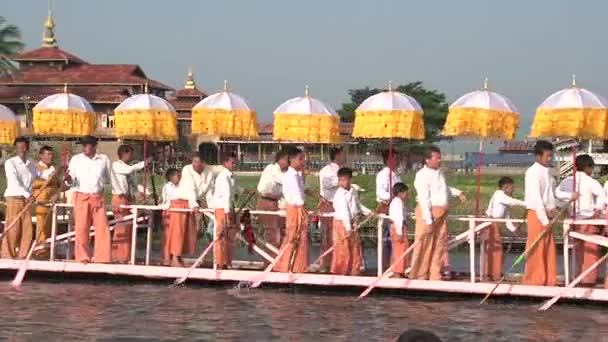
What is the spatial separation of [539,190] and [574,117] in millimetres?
935

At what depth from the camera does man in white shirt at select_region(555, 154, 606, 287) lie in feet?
43.6

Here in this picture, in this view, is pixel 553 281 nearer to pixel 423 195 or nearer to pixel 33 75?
pixel 423 195

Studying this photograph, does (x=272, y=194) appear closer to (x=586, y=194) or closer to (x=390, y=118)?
(x=390, y=118)

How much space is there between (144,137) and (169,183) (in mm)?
696

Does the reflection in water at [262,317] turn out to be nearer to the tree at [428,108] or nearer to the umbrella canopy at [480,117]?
the umbrella canopy at [480,117]

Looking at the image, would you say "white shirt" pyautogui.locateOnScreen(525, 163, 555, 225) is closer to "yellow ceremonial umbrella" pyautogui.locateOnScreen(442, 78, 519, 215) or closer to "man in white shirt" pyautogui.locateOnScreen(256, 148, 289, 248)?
"yellow ceremonial umbrella" pyautogui.locateOnScreen(442, 78, 519, 215)

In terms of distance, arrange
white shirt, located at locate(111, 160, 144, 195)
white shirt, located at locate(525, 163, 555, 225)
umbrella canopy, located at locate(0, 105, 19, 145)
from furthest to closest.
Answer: umbrella canopy, located at locate(0, 105, 19, 145) → white shirt, located at locate(111, 160, 144, 195) → white shirt, located at locate(525, 163, 555, 225)

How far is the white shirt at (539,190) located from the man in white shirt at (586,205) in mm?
371

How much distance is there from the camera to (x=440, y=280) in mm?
13297

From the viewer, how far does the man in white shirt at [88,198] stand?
14.6m

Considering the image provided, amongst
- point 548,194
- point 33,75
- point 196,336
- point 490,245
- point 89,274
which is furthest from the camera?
point 33,75

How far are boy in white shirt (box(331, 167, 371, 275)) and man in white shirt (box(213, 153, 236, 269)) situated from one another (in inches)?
51.4

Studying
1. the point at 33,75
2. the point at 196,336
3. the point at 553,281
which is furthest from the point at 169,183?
the point at 33,75

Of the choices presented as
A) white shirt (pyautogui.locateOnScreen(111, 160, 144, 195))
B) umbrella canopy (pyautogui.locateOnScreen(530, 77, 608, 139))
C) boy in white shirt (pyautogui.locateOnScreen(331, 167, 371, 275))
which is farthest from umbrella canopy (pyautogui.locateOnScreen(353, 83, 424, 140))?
white shirt (pyautogui.locateOnScreen(111, 160, 144, 195))
